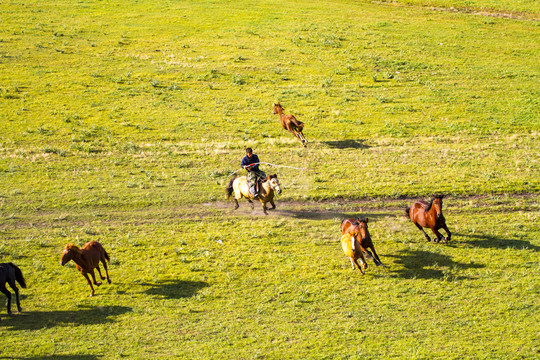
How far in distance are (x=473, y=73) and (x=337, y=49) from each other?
1304cm

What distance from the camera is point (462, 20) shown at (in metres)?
58.1

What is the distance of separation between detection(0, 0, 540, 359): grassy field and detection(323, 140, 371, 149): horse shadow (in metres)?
0.22

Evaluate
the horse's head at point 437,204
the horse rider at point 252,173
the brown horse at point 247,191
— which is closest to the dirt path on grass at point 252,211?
the brown horse at point 247,191

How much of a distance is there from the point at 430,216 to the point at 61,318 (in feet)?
45.0

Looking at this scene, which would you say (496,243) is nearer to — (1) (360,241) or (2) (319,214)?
(1) (360,241)

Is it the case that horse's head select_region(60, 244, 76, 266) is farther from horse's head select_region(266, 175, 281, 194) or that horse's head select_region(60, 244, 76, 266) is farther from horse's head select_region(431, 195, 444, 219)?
horse's head select_region(431, 195, 444, 219)

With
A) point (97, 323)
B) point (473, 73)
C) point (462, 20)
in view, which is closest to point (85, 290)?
point (97, 323)

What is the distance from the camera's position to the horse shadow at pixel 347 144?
32.0 meters

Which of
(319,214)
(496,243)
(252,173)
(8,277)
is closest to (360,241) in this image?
(319,214)

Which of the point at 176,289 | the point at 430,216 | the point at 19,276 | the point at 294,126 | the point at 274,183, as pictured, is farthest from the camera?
the point at 294,126

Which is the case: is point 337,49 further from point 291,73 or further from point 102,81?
point 102,81

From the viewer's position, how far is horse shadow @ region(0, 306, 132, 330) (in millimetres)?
16562

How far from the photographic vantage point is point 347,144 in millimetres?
32469

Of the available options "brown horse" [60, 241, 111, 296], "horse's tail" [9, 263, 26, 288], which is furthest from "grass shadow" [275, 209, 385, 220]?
"horse's tail" [9, 263, 26, 288]
